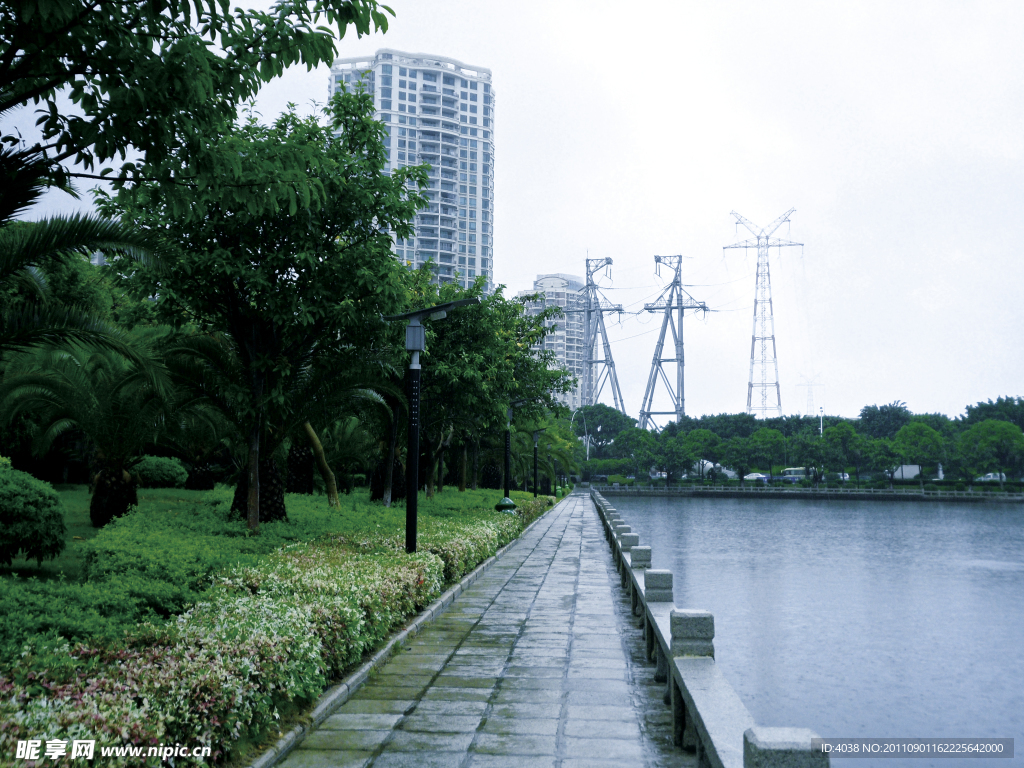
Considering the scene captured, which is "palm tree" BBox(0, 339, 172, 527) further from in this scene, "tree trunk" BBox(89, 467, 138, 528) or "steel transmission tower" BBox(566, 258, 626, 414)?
"steel transmission tower" BBox(566, 258, 626, 414)

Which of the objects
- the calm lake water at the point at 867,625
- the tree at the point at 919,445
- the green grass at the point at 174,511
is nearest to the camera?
the green grass at the point at 174,511

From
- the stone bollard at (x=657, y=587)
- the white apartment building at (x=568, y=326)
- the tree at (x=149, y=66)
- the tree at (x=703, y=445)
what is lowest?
the stone bollard at (x=657, y=587)

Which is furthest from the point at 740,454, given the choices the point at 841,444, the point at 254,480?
the point at 254,480

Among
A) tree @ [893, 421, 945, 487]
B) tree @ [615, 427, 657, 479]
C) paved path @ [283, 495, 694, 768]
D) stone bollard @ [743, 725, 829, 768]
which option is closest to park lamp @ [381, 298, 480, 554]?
paved path @ [283, 495, 694, 768]

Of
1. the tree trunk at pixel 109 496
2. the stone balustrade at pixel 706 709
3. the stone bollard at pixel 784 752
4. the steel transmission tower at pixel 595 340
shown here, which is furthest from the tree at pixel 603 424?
the stone bollard at pixel 784 752

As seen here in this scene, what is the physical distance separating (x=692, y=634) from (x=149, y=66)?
5.53m

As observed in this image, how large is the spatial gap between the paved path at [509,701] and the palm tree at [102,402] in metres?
6.93

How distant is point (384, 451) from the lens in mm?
22797

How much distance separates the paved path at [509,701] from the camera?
510 centimetres

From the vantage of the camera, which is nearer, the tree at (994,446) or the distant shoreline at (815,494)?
the tree at (994,446)

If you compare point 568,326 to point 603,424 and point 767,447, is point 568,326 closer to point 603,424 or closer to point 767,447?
point 603,424

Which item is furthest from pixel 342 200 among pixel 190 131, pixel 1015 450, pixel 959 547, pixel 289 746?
pixel 1015 450

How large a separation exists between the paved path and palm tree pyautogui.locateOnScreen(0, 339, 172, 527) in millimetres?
6932

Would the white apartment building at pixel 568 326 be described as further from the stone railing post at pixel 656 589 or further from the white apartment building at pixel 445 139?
the stone railing post at pixel 656 589
